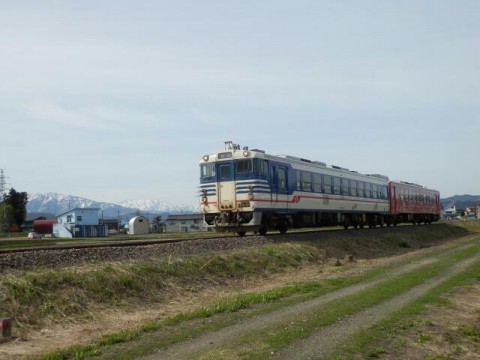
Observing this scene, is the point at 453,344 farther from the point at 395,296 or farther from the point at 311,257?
the point at 311,257

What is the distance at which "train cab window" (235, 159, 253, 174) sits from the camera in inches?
952

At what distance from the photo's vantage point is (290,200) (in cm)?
2648

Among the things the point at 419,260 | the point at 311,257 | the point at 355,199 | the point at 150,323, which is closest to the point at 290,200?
the point at 311,257

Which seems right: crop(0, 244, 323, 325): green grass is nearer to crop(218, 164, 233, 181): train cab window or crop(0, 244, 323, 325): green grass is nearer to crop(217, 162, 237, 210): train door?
crop(217, 162, 237, 210): train door

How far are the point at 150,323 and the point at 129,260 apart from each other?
4.94 metres

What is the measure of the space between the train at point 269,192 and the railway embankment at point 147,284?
6.73 ft

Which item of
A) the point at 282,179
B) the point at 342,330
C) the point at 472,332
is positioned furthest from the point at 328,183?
the point at 342,330

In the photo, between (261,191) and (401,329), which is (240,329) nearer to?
(401,329)

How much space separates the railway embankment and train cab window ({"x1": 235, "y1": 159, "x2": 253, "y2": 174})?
349 cm

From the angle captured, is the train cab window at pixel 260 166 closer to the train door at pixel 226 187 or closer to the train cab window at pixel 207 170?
the train door at pixel 226 187

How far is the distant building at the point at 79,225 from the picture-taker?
299 ft

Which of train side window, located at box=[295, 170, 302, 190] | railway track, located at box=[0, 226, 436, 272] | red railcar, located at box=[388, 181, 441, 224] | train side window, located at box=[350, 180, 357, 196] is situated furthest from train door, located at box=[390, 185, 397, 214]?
railway track, located at box=[0, 226, 436, 272]

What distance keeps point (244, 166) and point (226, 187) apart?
4.59 ft

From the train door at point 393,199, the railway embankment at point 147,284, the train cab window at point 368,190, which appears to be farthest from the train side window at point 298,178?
the train door at point 393,199
